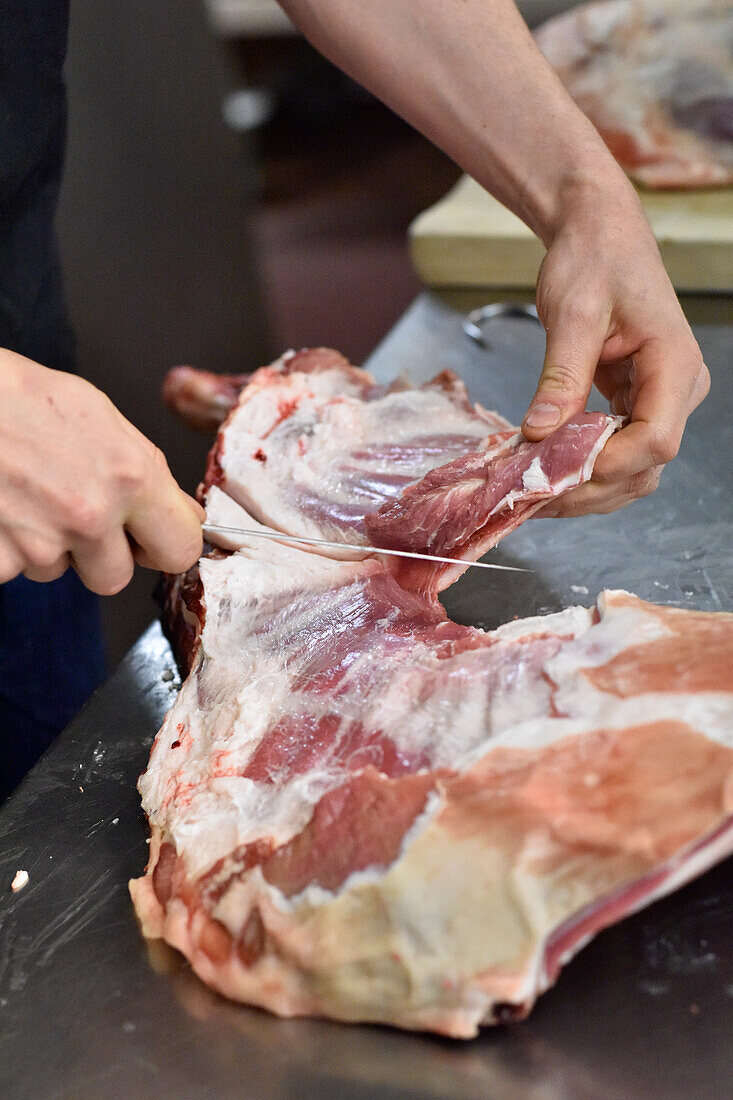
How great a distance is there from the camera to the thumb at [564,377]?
1.50 meters

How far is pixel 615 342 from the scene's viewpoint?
5.33 ft

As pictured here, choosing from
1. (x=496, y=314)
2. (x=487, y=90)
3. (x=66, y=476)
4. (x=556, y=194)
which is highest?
(x=66, y=476)

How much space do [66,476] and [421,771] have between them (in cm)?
50

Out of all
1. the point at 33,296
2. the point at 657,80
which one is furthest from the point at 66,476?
the point at 657,80

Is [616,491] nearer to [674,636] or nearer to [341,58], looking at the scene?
[674,636]

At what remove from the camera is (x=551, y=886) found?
0.98 meters

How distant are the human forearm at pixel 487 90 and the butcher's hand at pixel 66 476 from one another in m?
0.94

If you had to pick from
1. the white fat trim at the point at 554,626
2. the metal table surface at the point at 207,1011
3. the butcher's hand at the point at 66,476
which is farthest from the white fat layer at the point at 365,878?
the butcher's hand at the point at 66,476

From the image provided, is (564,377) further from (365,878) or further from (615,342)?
(365,878)

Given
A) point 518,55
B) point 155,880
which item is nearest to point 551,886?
point 155,880

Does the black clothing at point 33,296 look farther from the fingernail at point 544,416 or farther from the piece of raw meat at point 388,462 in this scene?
the fingernail at point 544,416

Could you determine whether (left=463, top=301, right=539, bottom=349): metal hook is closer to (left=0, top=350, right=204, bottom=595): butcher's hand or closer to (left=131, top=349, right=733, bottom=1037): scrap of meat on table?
(left=131, top=349, right=733, bottom=1037): scrap of meat on table

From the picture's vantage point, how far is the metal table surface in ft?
3.26

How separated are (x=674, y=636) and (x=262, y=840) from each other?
517 mm
